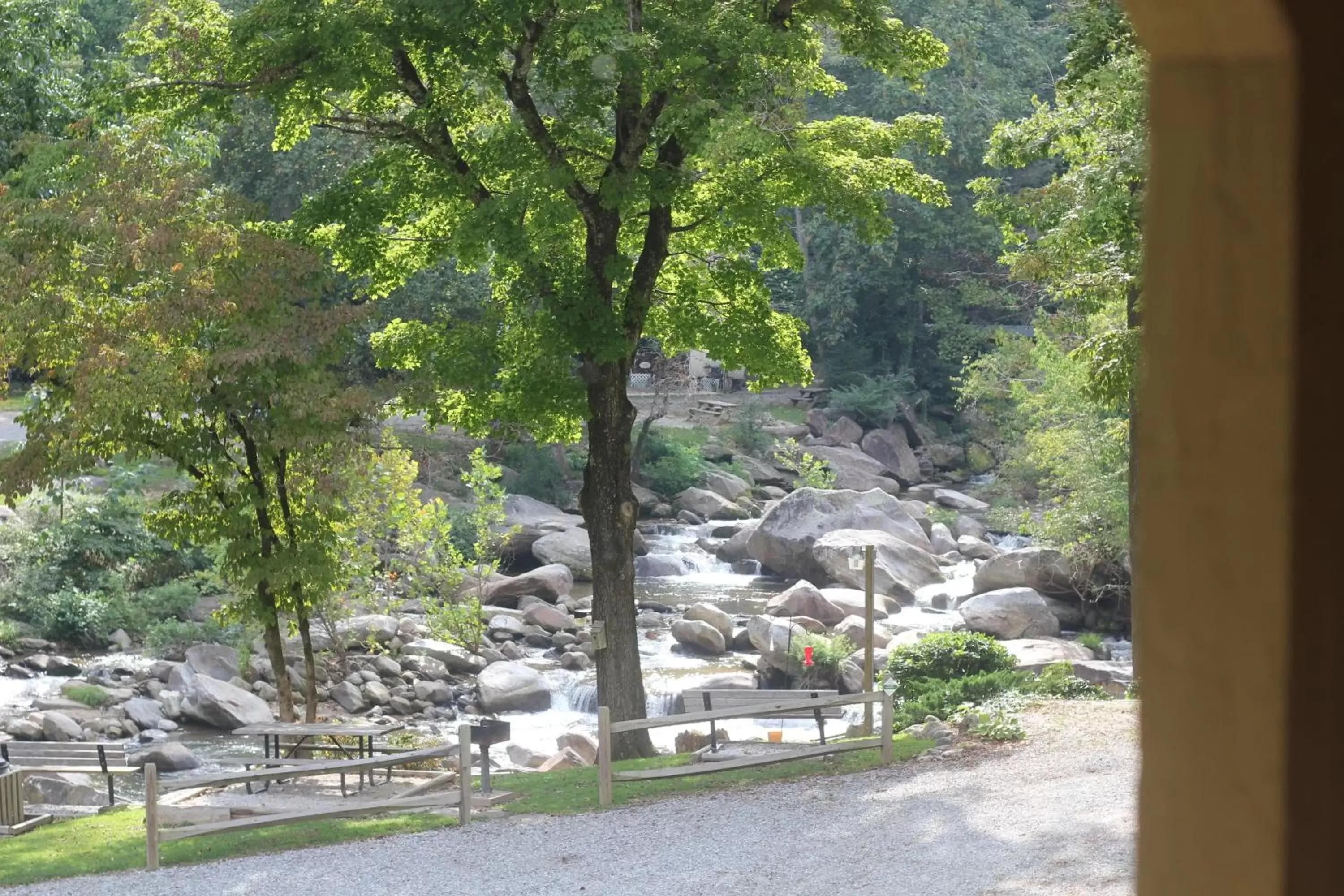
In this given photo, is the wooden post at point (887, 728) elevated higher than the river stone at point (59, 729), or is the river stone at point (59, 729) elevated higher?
the wooden post at point (887, 728)

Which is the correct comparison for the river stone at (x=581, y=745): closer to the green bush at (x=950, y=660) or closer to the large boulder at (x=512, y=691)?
the large boulder at (x=512, y=691)

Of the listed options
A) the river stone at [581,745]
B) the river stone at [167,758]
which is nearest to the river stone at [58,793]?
the river stone at [167,758]

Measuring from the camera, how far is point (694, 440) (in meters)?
44.2

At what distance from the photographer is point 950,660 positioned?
16719 millimetres

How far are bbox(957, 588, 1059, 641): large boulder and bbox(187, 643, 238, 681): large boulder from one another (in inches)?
518

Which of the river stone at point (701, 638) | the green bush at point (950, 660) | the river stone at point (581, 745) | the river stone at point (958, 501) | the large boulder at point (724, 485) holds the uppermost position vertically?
the large boulder at point (724, 485)

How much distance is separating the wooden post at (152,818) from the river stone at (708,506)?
2840cm

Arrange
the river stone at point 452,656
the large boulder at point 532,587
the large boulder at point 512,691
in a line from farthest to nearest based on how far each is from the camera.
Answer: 1. the large boulder at point 532,587
2. the river stone at point 452,656
3. the large boulder at point 512,691

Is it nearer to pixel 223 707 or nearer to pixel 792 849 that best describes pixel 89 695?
pixel 223 707

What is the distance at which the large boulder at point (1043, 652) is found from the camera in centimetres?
2080

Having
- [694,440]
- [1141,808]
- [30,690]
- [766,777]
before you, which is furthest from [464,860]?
[694,440]

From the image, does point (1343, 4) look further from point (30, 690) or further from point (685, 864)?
point (30, 690)

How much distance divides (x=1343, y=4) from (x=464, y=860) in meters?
10.4

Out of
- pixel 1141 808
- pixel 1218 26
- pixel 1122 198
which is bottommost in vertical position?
pixel 1141 808
